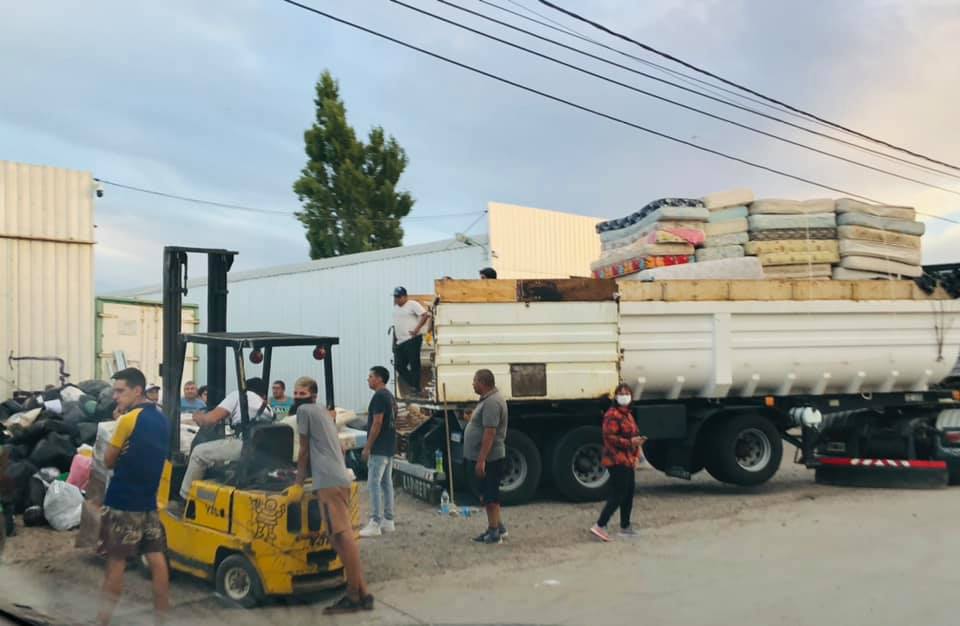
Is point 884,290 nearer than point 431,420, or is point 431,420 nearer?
point 431,420

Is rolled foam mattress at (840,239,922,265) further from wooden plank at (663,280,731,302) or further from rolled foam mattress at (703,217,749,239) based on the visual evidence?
wooden plank at (663,280,731,302)

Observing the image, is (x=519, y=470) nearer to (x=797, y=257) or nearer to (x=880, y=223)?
(x=797, y=257)

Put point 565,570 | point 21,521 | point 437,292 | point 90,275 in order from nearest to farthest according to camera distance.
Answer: point 565,570, point 21,521, point 437,292, point 90,275

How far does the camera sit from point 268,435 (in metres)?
6.87

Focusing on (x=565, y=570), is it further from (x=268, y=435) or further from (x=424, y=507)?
(x=424, y=507)

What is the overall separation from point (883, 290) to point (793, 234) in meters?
1.38

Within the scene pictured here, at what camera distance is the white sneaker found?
901 cm

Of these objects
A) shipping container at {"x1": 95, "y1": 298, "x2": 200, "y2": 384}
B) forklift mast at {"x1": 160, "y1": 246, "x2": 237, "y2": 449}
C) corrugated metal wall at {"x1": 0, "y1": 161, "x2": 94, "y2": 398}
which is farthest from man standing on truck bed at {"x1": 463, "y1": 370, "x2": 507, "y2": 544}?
corrugated metal wall at {"x1": 0, "y1": 161, "x2": 94, "y2": 398}

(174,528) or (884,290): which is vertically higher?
(884,290)

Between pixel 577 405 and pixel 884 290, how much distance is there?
4.59 metres

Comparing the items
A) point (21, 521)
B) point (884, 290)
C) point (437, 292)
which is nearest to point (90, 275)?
point (21, 521)

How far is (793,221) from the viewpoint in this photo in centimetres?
1245

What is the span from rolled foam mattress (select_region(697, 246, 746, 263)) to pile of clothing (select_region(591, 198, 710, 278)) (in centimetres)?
15

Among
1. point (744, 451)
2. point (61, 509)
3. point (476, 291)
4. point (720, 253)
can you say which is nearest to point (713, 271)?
point (720, 253)
